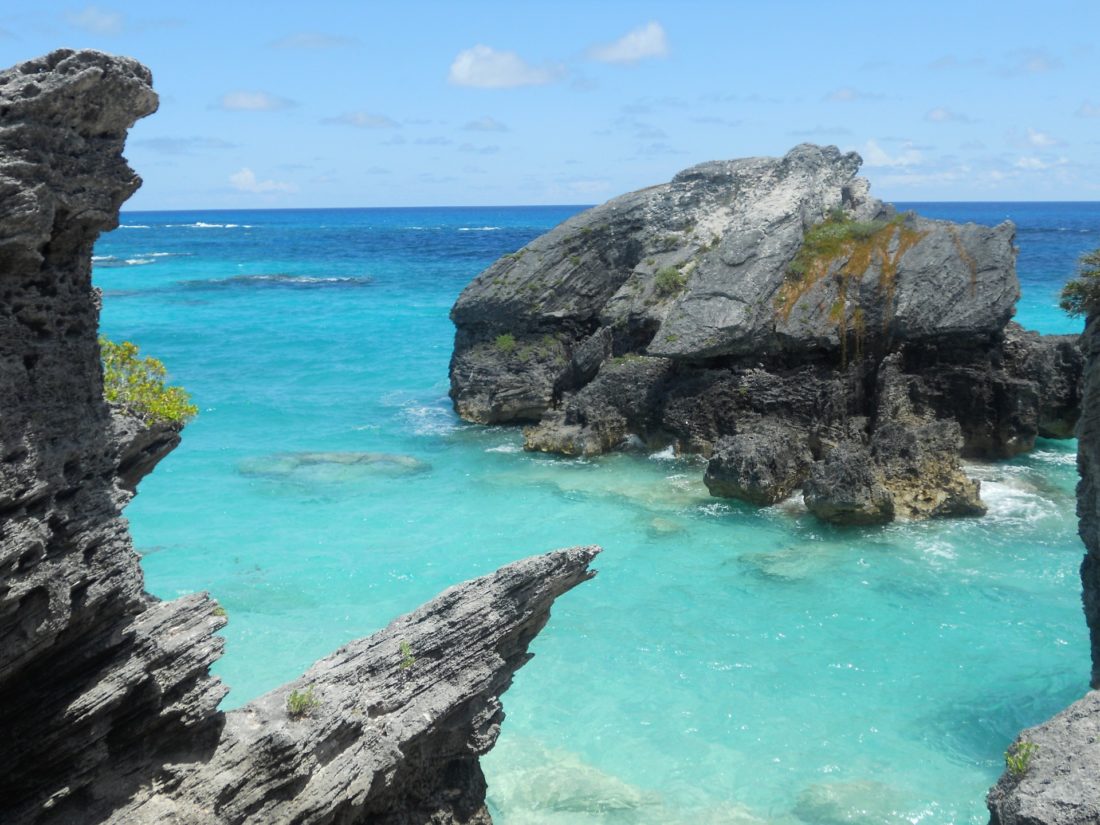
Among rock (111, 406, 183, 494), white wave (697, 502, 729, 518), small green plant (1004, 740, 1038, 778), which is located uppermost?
rock (111, 406, 183, 494)

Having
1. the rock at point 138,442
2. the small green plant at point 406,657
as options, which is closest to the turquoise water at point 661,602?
Answer: the small green plant at point 406,657

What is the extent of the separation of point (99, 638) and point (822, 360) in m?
21.5

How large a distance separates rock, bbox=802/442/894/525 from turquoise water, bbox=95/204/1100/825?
16.2 inches

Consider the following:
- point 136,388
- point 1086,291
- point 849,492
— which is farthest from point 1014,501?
point 136,388

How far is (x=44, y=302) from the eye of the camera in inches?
308

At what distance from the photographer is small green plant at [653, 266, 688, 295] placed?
2980cm

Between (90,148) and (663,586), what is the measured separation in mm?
15474

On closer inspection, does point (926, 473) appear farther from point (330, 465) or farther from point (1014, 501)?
point (330, 465)

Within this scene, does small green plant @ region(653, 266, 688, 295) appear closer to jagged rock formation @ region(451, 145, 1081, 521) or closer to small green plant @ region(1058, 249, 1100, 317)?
jagged rock formation @ region(451, 145, 1081, 521)

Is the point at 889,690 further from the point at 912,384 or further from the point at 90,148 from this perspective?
the point at 90,148

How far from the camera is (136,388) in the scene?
10.9 meters

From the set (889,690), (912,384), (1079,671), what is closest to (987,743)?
(889,690)

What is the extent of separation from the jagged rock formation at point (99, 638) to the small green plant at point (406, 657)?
0.01 metres

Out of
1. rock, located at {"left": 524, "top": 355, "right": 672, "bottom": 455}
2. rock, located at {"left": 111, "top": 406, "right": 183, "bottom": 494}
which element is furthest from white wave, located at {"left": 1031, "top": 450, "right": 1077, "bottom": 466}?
rock, located at {"left": 111, "top": 406, "right": 183, "bottom": 494}
